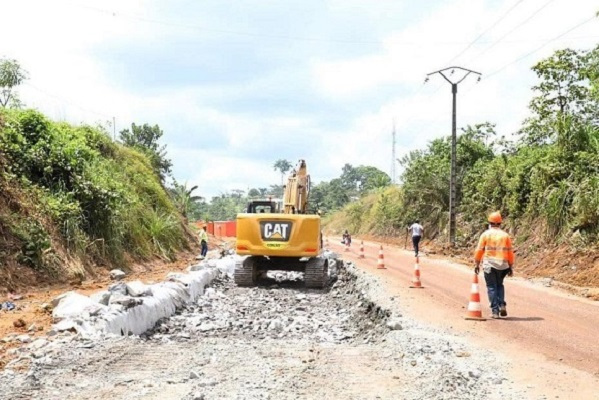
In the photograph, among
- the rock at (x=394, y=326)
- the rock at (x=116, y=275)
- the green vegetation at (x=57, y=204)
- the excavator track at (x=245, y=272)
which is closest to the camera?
the rock at (x=394, y=326)

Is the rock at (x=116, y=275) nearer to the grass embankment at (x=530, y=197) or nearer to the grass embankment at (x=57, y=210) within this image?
the grass embankment at (x=57, y=210)

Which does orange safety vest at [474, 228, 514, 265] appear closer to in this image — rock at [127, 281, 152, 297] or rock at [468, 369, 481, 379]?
rock at [468, 369, 481, 379]

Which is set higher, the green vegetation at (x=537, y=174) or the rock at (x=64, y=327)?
the green vegetation at (x=537, y=174)

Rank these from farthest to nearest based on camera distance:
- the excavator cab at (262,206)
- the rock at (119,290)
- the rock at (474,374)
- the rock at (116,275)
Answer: the excavator cab at (262,206) → the rock at (116,275) → the rock at (119,290) → the rock at (474,374)

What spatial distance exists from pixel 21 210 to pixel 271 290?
6.62 meters

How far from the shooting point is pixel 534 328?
9523 mm

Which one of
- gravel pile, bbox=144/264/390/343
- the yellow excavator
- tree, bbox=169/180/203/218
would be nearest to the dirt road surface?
gravel pile, bbox=144/264/390/343

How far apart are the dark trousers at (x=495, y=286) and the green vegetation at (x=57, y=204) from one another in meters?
9.54

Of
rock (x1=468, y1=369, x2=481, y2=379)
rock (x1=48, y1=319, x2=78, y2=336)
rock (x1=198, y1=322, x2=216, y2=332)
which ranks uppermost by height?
rock (x1=48, y1=319, x2=78, y2=336)

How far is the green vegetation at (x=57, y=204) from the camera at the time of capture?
1431 cm

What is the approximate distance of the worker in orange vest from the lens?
33.6ft

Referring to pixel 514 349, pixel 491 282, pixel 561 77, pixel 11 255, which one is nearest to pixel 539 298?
pixel 491 282

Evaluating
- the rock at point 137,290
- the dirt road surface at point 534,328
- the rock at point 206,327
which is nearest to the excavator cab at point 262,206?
the dirt road surface at point 534,328

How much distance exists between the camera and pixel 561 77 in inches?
1037
